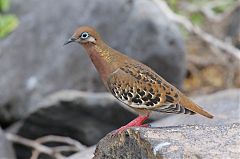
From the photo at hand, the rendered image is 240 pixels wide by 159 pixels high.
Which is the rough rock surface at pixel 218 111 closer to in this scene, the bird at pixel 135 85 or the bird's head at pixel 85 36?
the bird at pixel 135 85

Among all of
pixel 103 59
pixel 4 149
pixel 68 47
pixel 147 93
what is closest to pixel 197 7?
pixel 68 47

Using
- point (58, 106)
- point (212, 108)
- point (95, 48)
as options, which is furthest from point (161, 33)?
point (95, 48)

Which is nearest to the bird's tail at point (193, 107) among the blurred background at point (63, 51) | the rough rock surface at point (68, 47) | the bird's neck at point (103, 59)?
the bird's neck at point (103, 59)

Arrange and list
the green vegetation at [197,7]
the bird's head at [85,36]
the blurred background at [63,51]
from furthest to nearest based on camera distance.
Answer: the green vegetation at [197,7]
the blurred background at [63,51]
the bird's head at [85,36]

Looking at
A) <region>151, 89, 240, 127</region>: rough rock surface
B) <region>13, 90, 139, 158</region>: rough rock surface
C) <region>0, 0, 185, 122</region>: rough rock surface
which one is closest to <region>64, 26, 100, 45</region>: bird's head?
<region>151, 89, 240, 127</region>: rough rock surface

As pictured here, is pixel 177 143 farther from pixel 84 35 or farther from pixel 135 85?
pixel 84 35

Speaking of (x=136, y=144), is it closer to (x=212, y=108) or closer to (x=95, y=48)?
(x=95, y=48)

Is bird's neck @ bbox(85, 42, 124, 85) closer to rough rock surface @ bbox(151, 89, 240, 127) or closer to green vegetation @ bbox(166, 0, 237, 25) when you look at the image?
rough rock surface @ bbox(151, 89, 240, 127)
